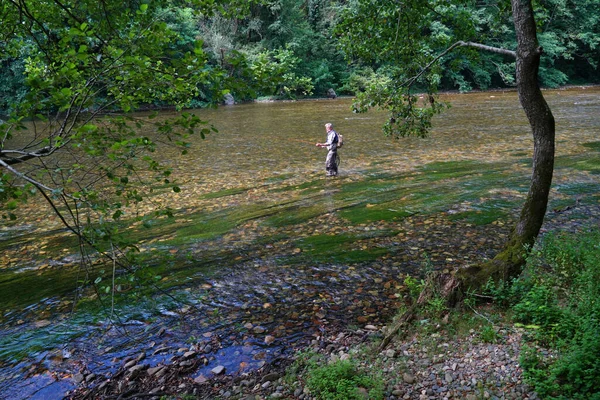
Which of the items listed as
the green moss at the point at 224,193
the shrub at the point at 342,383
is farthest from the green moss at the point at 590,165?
the shrub at the point at 342,383

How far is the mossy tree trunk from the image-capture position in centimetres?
528

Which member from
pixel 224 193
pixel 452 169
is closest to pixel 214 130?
pixel 224 193

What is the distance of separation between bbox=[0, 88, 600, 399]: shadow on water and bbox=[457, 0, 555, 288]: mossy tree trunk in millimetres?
1483

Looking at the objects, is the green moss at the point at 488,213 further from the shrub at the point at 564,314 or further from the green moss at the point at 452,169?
the shrub at the point at 564,314

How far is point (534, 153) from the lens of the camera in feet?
19.1

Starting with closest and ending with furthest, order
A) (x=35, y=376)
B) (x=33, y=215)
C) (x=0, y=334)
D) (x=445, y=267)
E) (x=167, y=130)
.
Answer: (x=167, y=130)
(x=35, y=376)
(x=0, y=334)
(x=445, y=267)
(x=33, y=215)

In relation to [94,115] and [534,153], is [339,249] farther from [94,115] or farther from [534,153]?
[94,115]

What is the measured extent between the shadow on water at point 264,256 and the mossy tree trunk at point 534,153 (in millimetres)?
1483

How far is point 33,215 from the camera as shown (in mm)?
11797

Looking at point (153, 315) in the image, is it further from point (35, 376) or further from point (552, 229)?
point (552, 229)

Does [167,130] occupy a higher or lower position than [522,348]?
higher

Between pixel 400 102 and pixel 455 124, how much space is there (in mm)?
18608

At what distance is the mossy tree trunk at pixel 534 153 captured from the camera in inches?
208

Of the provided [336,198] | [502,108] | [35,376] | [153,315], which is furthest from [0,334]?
[502,108]
